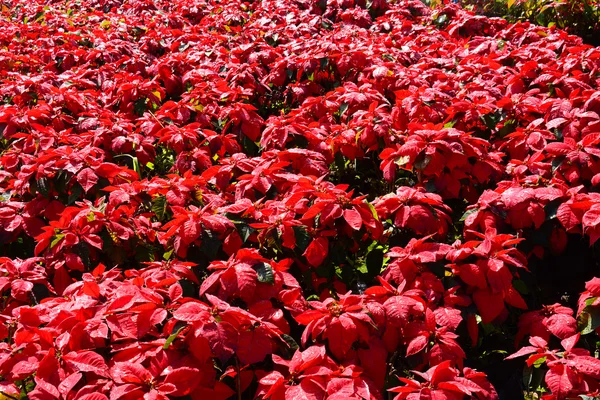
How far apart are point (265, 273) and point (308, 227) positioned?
37 cm

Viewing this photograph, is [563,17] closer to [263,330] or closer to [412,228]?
[412,228]

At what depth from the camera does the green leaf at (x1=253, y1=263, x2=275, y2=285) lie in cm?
198

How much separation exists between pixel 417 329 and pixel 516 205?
0.79 meters

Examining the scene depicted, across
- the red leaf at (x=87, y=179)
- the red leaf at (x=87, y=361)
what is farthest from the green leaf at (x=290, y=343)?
the red leaf at (x=87, y=179)

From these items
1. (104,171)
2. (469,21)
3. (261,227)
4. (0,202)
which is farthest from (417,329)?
(469,21)

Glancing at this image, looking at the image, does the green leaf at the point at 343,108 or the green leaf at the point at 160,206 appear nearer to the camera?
the green leaf at the point at 160,206

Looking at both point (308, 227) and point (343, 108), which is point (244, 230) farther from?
point (343, 108)

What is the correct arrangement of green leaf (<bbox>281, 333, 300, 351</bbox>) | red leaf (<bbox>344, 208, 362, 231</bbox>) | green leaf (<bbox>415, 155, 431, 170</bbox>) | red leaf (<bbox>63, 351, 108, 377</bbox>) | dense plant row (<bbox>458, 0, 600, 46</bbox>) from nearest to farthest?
red leaf (<bbox>63, 351, 108, 377</bbox>)
green leaf (<bbox>281, 333, 300, 351</bbox>)
red leaf (<bbox>344, 208, 362, 231</bbox>)
green leaf (<bbox>415, 155, 431, 170</bbox>)
dense plant row (<bbox>458, 0, 600, 46</bbox>)

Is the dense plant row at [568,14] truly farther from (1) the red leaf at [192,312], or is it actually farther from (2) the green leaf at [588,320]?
(1) the red leaf at [192,312]

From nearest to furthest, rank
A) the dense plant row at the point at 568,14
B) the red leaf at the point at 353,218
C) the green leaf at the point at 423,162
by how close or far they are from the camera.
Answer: the red leaf at the point at 353,218 < the green leaf at the point at 423,162 < the dense plant row at the point at 568,14

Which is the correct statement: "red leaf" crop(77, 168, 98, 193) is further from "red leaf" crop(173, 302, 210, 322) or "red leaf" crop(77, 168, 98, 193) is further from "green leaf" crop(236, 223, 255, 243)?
"red leaf" crop(173, 302, 210, 322)

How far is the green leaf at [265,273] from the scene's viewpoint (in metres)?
1.98

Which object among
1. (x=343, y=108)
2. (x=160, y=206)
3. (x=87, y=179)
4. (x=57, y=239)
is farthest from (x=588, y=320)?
(x=87, y=179)

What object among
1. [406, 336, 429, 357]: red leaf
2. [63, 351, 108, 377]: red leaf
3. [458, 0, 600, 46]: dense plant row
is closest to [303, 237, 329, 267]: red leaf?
[406, 336, 429, 357]: red leaf
